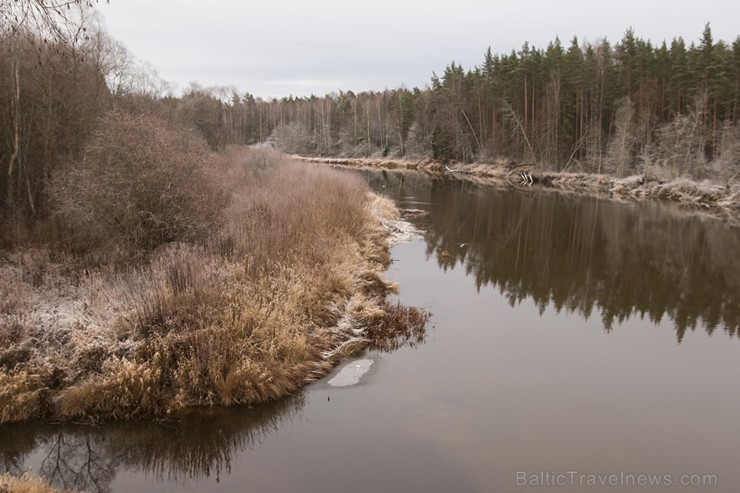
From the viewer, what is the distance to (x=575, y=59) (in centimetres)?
5034

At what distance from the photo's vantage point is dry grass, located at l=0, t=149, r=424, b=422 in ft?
24.8

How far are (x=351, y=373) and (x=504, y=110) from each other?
51423 mm

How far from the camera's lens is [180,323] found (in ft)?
28.0

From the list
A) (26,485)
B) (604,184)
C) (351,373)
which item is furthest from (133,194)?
(604,184)

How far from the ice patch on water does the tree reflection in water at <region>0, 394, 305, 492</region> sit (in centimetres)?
162

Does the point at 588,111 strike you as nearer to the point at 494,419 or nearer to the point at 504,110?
the point at 504,110

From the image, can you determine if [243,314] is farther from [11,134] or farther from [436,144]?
[436,144]

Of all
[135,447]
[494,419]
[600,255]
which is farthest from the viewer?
[600,255]

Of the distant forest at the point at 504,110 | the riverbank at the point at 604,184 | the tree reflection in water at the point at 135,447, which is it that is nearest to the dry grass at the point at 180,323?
the tree reflection in water at the point at 135,447

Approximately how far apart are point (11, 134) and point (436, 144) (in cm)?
5442

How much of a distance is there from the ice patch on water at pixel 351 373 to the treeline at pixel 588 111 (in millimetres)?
33747

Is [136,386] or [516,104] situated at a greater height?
[516,104]

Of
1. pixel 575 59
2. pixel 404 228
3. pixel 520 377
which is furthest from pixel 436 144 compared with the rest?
pixel 520 377

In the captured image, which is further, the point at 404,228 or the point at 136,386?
the point at 404,228
